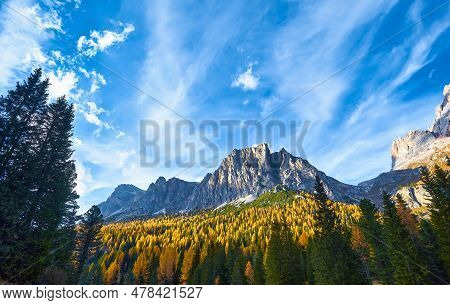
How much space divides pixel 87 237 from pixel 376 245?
5063cm

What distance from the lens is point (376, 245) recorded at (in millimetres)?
47312

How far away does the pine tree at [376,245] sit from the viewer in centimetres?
4262

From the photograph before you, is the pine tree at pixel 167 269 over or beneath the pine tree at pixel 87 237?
beneath

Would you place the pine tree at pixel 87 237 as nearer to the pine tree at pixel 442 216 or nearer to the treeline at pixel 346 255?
the treeline at pixel 346 255

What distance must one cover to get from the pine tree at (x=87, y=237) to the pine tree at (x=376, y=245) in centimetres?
4450

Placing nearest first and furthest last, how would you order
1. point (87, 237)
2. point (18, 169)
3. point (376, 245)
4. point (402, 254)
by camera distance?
1. point (18, 169)
2. point (402, 254)
3. point (87, 237)
4. point (376, 245)

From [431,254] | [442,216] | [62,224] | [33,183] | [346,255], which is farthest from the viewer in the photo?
[431,254]

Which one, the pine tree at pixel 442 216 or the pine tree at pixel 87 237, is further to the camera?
the pine tree at pixel 87 237

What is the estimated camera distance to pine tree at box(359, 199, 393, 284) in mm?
42625

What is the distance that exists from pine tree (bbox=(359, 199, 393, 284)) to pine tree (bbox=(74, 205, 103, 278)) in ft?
146

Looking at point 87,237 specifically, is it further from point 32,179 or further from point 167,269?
point 167,269

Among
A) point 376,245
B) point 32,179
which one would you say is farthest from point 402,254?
point 32,179

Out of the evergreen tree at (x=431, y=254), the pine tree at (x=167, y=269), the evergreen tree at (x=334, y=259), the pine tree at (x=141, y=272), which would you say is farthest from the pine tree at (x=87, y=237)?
the evergreen tree at (x=431, y=254)
